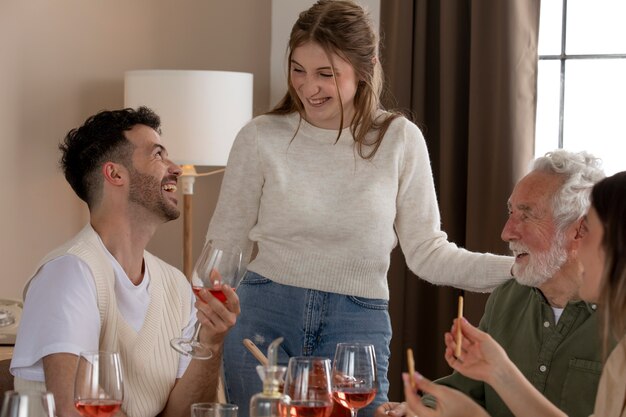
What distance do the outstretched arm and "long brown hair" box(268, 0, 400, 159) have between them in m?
0.81

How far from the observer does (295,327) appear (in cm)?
260

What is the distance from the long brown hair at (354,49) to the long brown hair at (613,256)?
3.13ft

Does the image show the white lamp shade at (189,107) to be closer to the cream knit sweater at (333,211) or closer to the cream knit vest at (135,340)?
the cream knit sweater at (333,211)

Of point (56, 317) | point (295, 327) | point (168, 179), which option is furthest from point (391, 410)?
point (168, 179)

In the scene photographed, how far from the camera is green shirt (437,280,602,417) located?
2.39 m

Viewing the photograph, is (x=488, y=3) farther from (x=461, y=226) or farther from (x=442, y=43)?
(x=461, y=226)

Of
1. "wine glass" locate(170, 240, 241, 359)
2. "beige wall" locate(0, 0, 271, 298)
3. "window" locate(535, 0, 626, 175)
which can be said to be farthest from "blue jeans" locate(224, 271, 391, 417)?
"window" locate(535, 0, 626, 175)

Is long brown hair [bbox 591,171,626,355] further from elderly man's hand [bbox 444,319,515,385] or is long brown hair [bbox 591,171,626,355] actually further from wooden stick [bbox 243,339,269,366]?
wooden stick [bbox 243,339,269,366]

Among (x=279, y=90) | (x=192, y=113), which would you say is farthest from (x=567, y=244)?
Answer: (x=279, y=90)

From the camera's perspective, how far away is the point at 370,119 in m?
2.75

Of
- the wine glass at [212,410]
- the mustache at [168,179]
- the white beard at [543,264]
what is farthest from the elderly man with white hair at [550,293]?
Result: the mustache at [168,179]

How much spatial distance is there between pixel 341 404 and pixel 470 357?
27 cm

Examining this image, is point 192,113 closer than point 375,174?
No

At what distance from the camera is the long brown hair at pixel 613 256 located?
1.79 m
